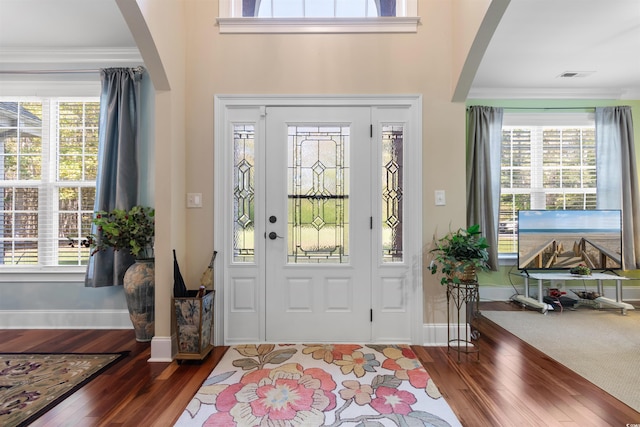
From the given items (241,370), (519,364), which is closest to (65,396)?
(241,370)

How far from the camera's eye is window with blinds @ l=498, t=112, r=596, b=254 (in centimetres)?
415

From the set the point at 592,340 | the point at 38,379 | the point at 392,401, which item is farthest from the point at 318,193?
the point at 592,340

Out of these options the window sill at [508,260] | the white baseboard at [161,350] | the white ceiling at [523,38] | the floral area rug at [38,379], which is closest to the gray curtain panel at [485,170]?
the window sill at [508,260]

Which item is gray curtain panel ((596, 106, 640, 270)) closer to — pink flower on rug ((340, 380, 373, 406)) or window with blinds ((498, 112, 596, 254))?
window with blinds ((498, 112, 596, 254))

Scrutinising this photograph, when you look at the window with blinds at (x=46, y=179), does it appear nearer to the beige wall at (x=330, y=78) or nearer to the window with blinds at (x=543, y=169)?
the beige wall at (x=330, y=78)

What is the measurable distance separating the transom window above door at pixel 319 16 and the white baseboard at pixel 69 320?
2.97 meters

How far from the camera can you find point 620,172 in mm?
4000

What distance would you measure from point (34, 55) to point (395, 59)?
359 cm

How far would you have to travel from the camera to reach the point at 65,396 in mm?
1932

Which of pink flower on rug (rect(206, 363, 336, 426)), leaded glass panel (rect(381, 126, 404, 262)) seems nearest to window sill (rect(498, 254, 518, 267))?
leaded glass panel (rect(381, 126, 404, 262))

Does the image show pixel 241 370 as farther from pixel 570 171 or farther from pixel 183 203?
pixel 570 171

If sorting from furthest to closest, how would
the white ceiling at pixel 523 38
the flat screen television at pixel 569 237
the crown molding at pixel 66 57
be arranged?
the flat screen television at pixel 569 237 < the crown molding at pixel 66 57 < the white ceiling at pixel 523 38

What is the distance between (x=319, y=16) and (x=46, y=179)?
3.21 m

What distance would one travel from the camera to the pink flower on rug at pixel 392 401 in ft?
5.83
